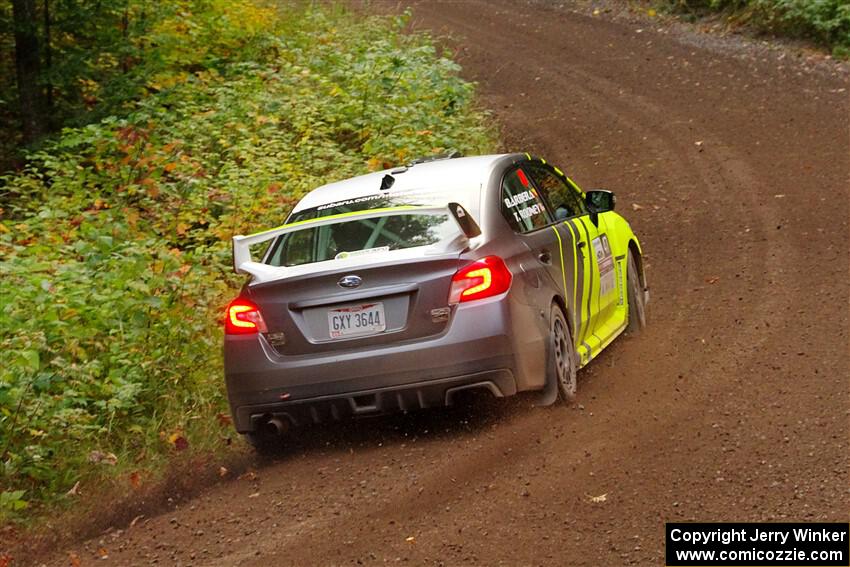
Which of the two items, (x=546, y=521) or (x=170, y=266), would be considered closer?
(x=546, y=521)

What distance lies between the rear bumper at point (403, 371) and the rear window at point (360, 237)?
1.80 ft

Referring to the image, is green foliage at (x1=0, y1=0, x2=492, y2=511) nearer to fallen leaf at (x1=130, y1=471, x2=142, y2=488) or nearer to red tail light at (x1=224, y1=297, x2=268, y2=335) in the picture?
fallen leaf at (x1=130, y1=471, x2=142, y2=488)

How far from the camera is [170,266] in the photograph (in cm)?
959

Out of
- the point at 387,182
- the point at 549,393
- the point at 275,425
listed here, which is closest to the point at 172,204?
the point at 387,182

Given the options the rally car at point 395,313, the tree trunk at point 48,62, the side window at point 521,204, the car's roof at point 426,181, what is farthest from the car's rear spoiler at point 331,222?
the tree trunk at point 48,62

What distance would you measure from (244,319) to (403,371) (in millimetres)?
1007

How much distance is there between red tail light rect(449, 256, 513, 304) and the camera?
6930 mm

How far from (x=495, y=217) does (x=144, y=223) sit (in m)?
6.17

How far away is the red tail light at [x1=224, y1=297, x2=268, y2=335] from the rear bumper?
21 centimetres

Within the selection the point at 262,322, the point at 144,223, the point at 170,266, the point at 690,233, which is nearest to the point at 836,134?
the point at 690,233

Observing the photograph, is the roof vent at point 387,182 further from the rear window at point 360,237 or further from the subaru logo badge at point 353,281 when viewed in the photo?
the subaru logo badge at point 353,281

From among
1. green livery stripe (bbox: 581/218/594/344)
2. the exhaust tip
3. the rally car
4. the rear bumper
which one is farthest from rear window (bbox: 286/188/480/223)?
the exhaust tip

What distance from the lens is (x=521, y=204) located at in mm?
8070

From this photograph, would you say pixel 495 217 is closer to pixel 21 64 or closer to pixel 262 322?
pixel 262 322
